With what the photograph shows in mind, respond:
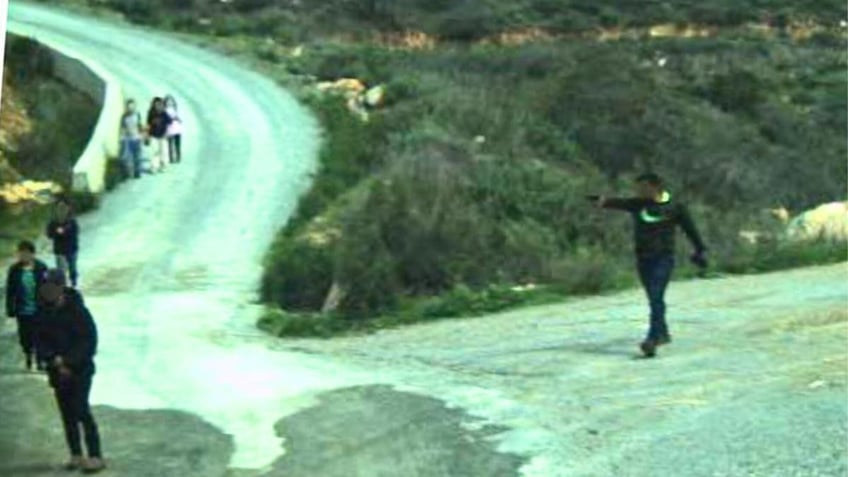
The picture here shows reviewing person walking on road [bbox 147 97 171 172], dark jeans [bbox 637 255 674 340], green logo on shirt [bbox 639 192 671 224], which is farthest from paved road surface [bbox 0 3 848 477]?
person walking on road [bbox 147 97 171 172]

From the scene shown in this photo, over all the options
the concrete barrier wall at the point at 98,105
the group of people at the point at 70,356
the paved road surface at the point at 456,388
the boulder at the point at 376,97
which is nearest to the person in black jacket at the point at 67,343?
the group of people at the point at 70,356

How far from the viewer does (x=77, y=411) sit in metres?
12.6

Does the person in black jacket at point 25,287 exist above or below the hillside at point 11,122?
below

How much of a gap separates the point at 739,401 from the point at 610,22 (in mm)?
66154

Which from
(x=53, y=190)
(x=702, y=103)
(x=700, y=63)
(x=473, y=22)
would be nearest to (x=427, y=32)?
(x=473, y=22)

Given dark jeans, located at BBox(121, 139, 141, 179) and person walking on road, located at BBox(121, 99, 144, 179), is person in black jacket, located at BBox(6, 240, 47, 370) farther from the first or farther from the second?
dark jeans, located at BBox(121, 139, 141, 179)

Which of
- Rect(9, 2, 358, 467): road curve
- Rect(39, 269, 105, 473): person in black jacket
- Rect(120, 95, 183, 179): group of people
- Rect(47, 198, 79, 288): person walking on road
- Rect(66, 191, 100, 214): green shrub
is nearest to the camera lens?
Rect(39, 269, 105, 473): person in black jacket

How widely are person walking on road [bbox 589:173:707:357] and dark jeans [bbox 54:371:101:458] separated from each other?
5.16 m

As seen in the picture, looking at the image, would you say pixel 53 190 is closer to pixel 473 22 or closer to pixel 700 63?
pixel 700 63

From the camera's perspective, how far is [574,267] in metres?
22.9

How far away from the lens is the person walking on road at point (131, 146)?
31994mm

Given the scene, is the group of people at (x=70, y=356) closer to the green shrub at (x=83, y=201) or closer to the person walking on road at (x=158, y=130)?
the green shrub at (x=83, y=201)

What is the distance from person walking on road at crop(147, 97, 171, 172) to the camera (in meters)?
33.1

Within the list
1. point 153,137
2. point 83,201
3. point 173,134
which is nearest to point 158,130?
point 153,137
